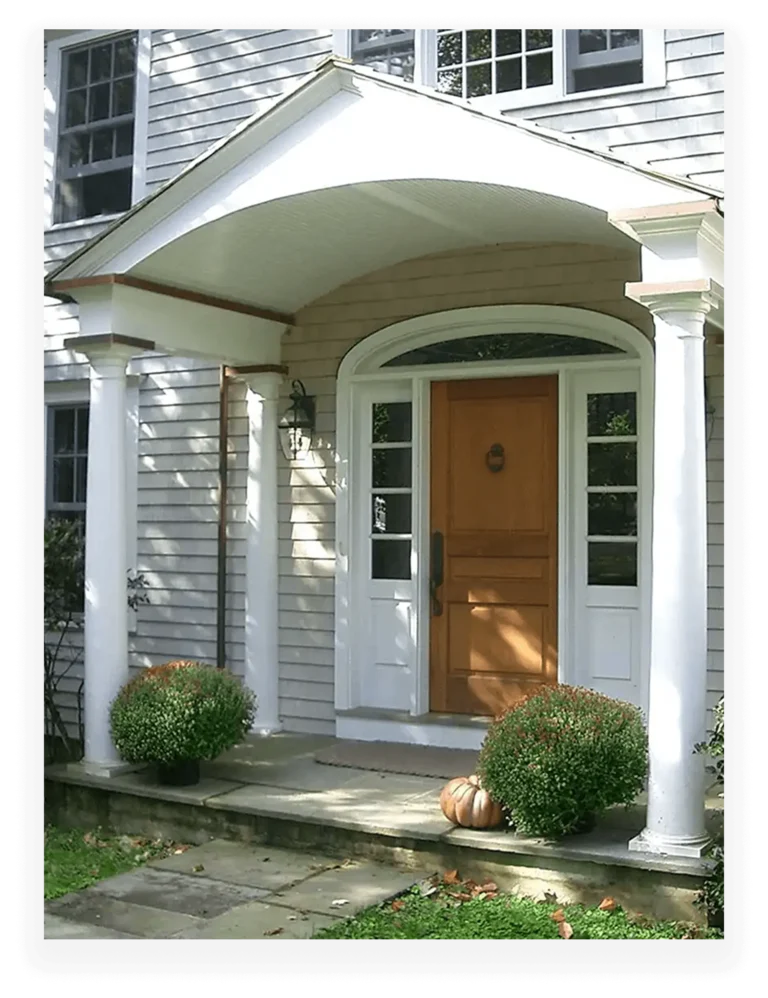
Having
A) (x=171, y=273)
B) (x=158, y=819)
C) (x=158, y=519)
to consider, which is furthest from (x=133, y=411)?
(x=158, y=819)

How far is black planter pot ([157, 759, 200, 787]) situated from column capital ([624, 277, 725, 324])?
3.42 metres

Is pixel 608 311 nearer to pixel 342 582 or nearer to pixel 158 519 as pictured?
pixel 342 582

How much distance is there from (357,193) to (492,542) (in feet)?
7.62

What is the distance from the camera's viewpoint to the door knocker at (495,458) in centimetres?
727

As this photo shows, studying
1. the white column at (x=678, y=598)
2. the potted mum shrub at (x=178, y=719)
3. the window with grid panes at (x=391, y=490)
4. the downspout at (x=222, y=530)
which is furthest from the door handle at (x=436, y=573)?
the white column at (x=678, y=598)

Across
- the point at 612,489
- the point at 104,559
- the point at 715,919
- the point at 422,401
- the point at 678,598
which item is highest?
the point at 422,401

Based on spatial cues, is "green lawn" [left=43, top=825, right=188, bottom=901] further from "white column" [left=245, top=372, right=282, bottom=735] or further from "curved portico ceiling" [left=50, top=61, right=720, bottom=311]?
"curved portico ceiling" [left=50, top=61, right=720, bottom=311]

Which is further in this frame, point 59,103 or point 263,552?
point 59,103

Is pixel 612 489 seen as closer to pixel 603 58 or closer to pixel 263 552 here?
pixel 263 552

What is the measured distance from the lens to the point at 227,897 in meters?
5.31

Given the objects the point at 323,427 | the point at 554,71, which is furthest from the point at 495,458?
the point at 554,71

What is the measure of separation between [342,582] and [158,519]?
5.44 feet

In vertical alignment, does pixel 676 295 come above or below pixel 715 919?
above

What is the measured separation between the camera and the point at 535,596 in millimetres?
7141
